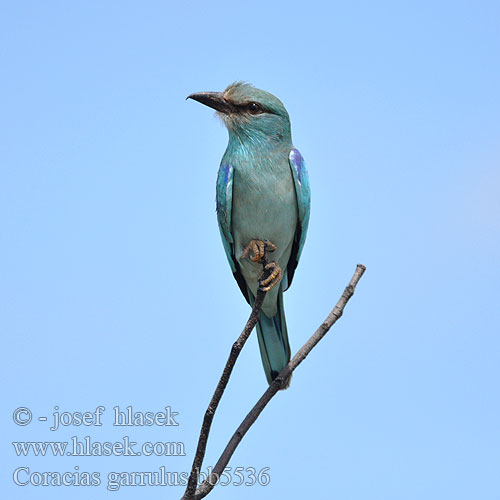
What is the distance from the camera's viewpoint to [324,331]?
4039 millimetres

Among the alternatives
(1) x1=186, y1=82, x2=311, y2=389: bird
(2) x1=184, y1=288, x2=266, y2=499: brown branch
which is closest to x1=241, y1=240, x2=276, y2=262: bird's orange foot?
(1) x1=186, y1=82, x2=311, y2=389: bird

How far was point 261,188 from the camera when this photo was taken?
5.15 m

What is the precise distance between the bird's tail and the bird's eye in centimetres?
147

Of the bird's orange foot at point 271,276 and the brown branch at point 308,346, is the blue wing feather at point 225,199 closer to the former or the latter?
the bird's orange foot at point 271,276

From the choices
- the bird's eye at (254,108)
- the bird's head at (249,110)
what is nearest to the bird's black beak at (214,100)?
the bird's head at (249,110)

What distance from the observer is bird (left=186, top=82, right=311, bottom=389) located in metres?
5.16

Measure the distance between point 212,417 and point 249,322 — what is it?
2.03 feet

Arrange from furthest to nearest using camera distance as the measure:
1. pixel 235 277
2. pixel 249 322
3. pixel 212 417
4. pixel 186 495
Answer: pixel 235 277 → pixel 249 322 → pixel 212 417 → pixel 186 495

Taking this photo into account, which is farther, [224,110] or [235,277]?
[235,277]

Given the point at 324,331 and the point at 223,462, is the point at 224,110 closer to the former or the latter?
the point at 324,331

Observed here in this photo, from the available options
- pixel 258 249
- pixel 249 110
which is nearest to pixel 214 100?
pixel 249 110

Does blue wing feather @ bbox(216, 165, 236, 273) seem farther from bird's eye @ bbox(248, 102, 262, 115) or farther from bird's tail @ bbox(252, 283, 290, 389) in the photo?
bird's tail @ bbox(252, 283, 290, 389)

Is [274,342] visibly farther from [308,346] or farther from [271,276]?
[308,346]

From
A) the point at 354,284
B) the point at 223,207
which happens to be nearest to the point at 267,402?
the point at 354,284
